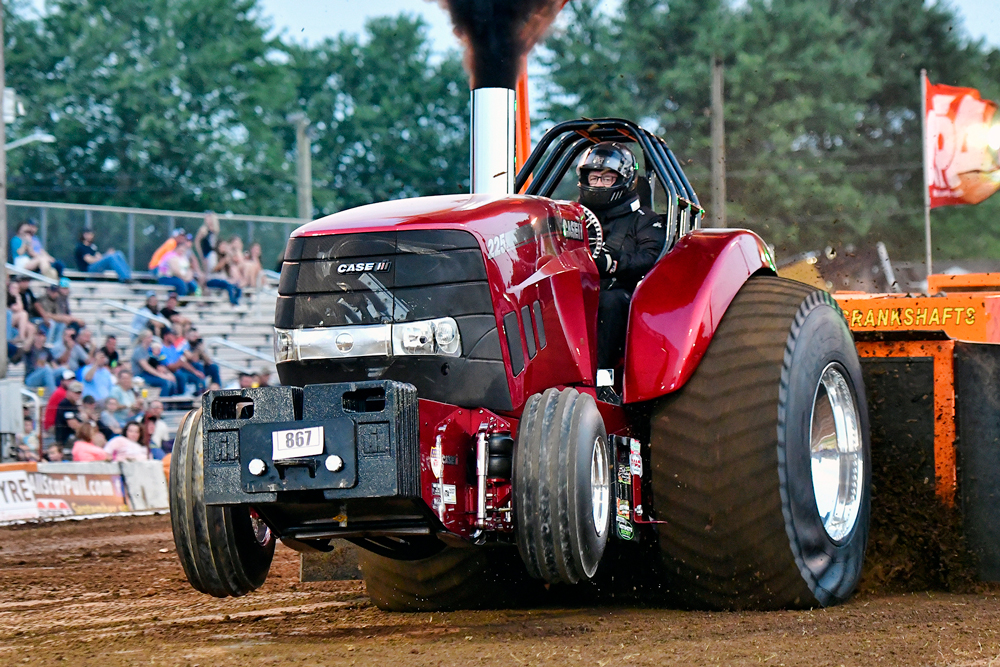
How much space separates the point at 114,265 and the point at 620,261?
14639 millimetres

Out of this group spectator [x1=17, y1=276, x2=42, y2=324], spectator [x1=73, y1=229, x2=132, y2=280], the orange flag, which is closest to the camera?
spectator [x1=17, y1=276, x2=42, y2=324]

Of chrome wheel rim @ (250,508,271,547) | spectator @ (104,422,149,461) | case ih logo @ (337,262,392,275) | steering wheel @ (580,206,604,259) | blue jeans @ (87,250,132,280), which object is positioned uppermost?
blue jeans @ (87,250,132,280)

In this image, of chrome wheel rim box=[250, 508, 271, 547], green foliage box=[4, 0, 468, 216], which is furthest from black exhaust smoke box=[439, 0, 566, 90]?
green foliage box=[4, 0, 468, 216]

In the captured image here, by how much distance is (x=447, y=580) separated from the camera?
5.89 m

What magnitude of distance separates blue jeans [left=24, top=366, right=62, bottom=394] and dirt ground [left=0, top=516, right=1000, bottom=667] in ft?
29.2

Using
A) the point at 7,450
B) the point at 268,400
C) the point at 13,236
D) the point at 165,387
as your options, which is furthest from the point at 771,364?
the point at 13,236

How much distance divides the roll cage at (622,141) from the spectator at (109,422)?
9312 mm

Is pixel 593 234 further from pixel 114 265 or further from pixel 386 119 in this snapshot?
pixel 386 119

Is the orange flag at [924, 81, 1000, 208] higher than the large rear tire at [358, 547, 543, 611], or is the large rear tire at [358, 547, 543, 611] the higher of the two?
the orange flag at [924, 81, 1000, 208]

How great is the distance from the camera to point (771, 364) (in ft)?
17.3

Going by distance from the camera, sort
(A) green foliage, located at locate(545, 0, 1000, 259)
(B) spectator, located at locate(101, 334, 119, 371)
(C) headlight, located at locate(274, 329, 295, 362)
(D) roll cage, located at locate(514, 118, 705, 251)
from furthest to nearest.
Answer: (A) green foliage, located at locate(545, 0, 1000, 259) < (B) spectator, located at locate(101, 334, 119, 371) < (D) roll cage, located at locate(514, 118, 705, 251) < (C) headlight, located at locate(274, 329, 295, 362)

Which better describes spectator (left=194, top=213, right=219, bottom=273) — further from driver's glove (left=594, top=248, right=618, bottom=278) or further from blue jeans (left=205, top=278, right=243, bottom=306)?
driver's glove (left=594, top=248, right=618, bottom=278)

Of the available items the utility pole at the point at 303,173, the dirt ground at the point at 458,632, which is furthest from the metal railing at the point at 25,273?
the dirt ground at the point at 458,632

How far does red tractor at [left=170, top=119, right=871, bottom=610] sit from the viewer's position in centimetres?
442
